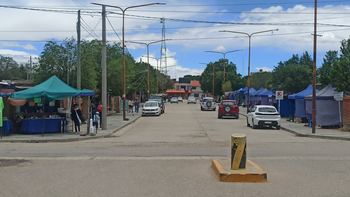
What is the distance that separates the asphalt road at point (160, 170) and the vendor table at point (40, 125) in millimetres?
3349

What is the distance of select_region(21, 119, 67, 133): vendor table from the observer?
17203 mm

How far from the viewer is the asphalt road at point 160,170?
22.5 feet

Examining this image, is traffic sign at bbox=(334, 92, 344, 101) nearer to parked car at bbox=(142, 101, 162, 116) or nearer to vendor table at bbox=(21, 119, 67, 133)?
vendor table at bbox=(21, 119, 67, 133)

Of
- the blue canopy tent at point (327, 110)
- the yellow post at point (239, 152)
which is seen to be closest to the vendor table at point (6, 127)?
the yellow post at point (239, 152)

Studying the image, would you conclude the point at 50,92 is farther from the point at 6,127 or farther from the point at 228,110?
the point at 228,110

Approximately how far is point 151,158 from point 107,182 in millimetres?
3302

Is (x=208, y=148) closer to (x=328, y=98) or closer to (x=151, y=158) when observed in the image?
(x=151, y=158)

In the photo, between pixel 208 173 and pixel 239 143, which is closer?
pixel 239 143

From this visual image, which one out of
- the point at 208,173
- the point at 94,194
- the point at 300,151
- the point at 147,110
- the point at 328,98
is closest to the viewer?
the point at 94,194

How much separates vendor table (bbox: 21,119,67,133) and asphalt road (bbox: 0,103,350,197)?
11.0 ft

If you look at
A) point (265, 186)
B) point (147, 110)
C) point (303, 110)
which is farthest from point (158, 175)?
point (147, 110)

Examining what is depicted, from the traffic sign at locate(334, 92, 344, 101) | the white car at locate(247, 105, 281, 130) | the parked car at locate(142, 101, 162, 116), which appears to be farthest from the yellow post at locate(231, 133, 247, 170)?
the parked car at locate(142, 101, 162, 116)

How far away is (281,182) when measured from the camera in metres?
7.50

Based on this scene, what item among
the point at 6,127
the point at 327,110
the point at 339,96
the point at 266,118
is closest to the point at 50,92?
the point at 6,127
